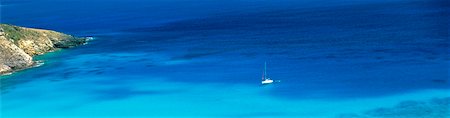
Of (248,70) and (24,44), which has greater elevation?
(24,44)

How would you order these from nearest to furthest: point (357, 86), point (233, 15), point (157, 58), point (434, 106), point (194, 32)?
point (434, 106) → point (357, 86) → point (157, 58) → point (194, 32) → point (233, 15)

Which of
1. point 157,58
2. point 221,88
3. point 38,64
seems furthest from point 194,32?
point 221,88

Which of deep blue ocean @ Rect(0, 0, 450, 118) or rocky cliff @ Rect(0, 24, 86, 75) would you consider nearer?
deep blue ocean @ Rect(0, 0, 450, 118)

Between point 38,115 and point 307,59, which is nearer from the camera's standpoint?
point 38,115

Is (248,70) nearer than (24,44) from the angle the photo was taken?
Yes

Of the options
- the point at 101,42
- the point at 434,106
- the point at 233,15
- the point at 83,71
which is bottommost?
the point at 434,106

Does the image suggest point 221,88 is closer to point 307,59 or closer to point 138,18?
point 307,59
